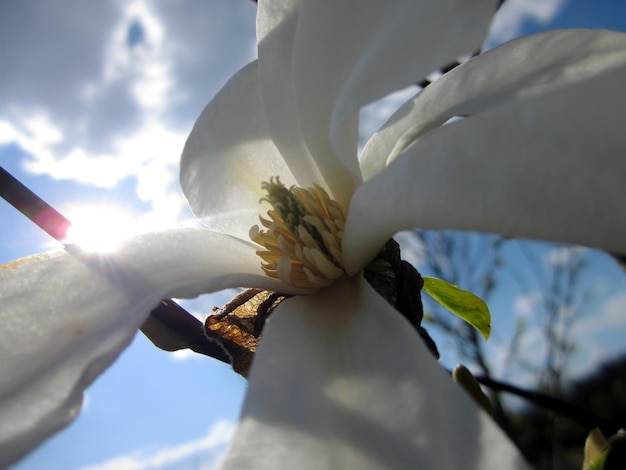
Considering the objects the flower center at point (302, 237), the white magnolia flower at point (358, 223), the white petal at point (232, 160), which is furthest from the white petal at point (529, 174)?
the white petal at point (232, 160)

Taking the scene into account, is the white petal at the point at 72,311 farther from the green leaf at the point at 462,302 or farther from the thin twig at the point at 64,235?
the green leaf at the point at 462,302

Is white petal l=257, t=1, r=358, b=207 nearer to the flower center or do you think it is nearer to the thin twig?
the flower center

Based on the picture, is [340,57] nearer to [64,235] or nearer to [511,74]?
[511,74]

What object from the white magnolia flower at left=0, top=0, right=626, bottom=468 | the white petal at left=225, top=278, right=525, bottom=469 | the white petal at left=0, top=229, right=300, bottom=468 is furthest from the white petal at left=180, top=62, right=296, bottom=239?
the white petal at left=225, top=278, right=525, bottom=469

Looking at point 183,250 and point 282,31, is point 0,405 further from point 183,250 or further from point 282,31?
point 282,31

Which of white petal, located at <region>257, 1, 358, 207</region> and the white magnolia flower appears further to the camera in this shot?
white petal, located at <region>257, 1, 358, 207</region>

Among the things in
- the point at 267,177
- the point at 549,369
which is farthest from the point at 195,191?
the point at 549,369

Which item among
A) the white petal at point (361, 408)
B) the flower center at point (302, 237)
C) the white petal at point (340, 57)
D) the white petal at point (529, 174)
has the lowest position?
the white petal at point (361, 408)
